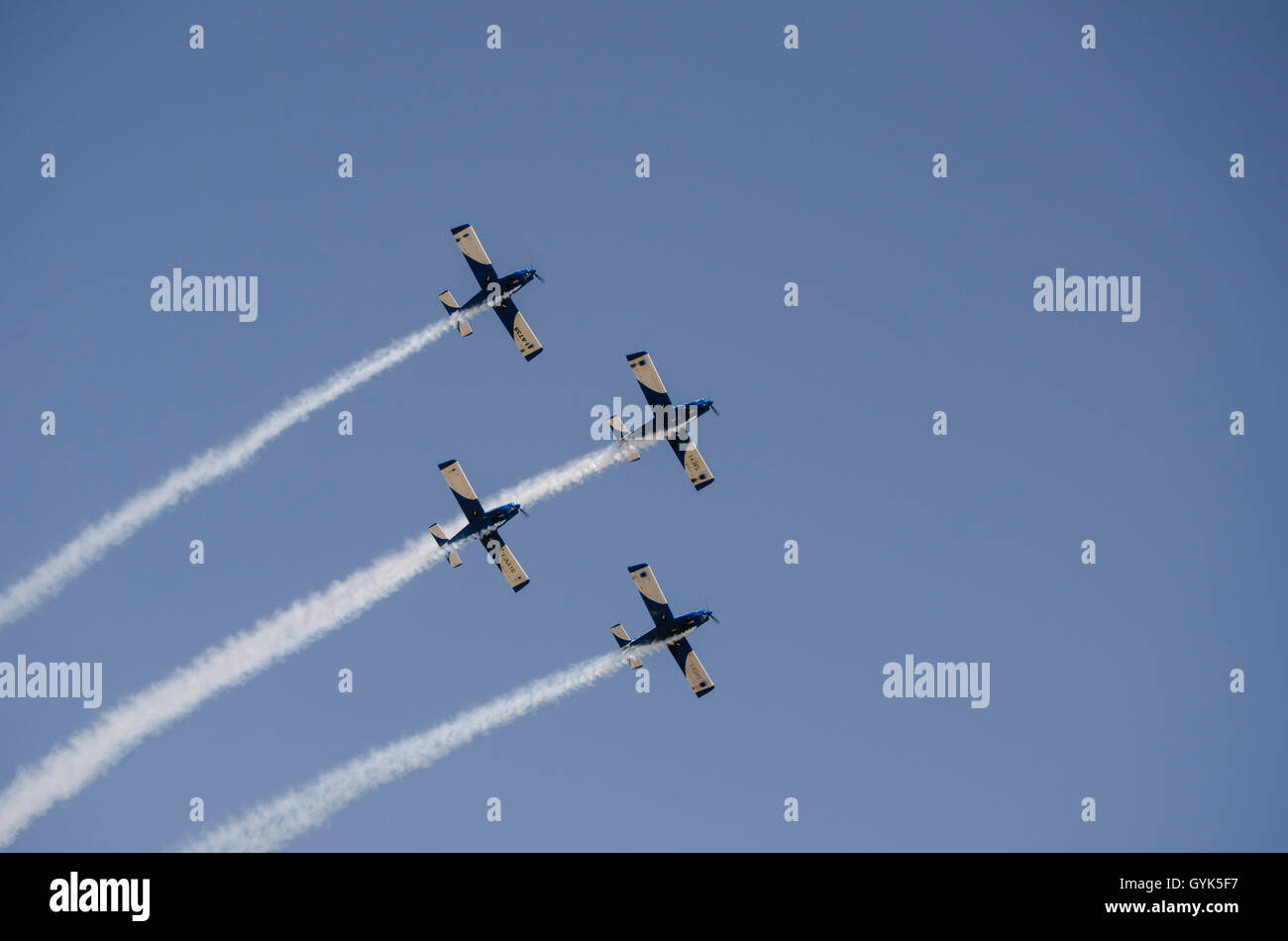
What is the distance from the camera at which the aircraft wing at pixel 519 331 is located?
83.2m

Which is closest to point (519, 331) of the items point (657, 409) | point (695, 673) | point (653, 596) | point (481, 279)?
point (481, 279)

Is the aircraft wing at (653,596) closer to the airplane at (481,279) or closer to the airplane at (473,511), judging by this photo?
the airplane at (473,511)

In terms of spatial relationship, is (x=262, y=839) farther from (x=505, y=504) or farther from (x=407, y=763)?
(x=505, y=504)

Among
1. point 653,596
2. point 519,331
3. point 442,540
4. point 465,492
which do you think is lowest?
point 653,596

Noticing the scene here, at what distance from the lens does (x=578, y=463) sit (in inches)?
3167

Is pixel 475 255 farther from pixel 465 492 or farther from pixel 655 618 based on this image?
pixel 655 618

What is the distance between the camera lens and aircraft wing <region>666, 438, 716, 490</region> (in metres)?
80.7

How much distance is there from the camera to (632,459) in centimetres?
7875

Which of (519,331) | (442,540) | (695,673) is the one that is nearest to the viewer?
(442,540)

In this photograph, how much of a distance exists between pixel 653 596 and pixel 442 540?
11.2 meters

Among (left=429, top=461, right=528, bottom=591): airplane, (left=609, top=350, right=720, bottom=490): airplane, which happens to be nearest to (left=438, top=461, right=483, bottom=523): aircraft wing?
(left=429, top=461, right=528, bottom=591): airplane

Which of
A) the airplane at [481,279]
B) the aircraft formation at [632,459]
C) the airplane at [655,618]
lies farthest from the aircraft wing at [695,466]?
the airplane at [481,279]

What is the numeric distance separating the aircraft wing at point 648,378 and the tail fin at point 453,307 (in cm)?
955
